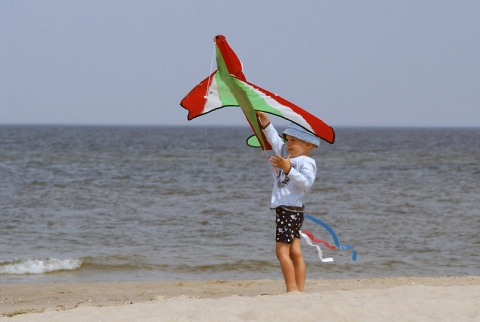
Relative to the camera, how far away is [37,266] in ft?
30.6

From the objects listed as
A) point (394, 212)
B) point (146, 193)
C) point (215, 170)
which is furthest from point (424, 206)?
point (215, 170)

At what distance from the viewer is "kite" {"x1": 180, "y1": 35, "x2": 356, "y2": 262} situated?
579 centimetres

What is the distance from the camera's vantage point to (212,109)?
5980mm

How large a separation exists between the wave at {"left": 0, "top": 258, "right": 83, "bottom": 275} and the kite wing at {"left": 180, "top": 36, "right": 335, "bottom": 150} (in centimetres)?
416

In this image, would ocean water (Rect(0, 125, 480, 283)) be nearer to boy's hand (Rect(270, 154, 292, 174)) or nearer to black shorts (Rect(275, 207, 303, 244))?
black shorts (Rect(275, 207, 303, 244))

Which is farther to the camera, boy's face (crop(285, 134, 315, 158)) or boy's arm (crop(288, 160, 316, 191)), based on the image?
boy's face (crop(285, 134, 315, 158))

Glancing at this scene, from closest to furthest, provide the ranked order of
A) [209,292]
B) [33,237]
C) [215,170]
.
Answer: [209,292], [33,237], [215,170]

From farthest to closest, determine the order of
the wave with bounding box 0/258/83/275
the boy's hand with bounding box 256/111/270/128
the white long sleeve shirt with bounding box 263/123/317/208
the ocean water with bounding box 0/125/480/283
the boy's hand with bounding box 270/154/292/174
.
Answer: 1. the ocean water with bounding box 0/125/480/283
2. the wave with bounding box 0/258/83/275
3. the boy's hand with bounding box 256/111/270/128
4. the white long sleeve shirt with bounding box 263/123/317/208
5. the boy's hand with bounding box 270/154/292/174

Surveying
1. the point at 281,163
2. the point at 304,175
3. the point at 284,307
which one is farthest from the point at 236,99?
the point at 284,307

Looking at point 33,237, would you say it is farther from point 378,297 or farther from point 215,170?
point 215,170

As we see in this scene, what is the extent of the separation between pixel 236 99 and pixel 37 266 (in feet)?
14.4

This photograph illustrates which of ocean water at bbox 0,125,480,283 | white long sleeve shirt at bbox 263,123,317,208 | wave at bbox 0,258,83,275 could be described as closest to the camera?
white long sleeve shirt at bbox 263,123,317,208

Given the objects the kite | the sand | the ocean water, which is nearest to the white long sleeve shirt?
the kite

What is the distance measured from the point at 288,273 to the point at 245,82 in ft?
5.00
